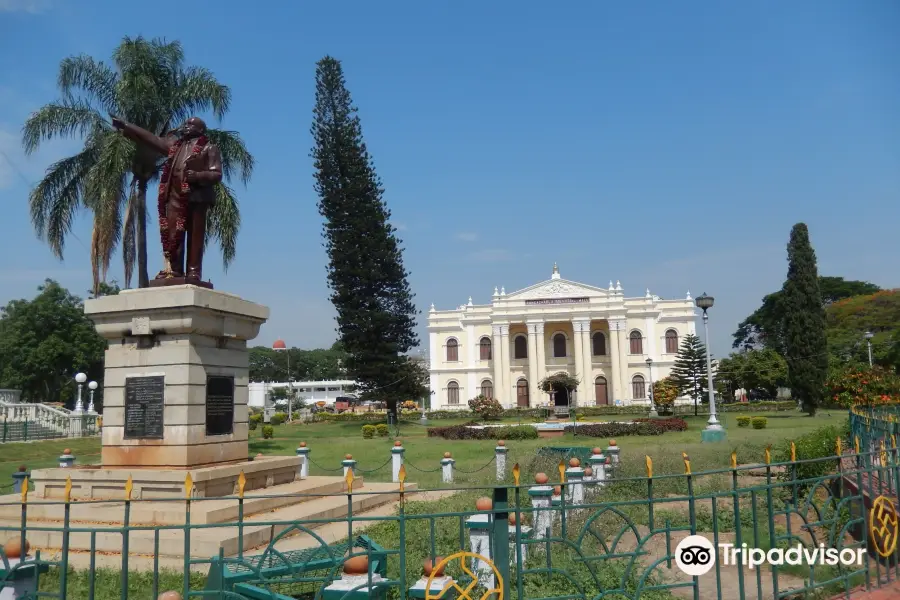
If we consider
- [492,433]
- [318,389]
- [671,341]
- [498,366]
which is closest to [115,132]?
[492,433]

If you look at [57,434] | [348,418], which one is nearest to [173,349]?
[57,434]

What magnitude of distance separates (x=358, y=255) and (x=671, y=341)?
2924 centimetres

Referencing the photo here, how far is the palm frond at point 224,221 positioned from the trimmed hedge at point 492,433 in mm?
11283

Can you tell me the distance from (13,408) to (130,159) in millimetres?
17592

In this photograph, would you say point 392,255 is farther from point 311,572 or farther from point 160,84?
point 311,572

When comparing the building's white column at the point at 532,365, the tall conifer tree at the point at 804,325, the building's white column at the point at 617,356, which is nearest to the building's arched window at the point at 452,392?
the building's white column at the point at 532,365

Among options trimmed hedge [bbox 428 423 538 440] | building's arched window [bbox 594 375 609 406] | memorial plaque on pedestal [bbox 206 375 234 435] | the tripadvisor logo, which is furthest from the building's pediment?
the tripadvisor logo

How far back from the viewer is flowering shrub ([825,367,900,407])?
621 inches

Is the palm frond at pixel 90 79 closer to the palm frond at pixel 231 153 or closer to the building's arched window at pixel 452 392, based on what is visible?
the palm frond at pixel 231 153

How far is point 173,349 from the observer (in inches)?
314

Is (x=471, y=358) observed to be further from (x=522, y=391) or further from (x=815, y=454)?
(x=815, y=454)

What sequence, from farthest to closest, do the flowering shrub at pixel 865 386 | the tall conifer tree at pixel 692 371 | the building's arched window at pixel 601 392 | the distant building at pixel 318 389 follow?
1. the distant building at pixel 318 389
2. the building's arched window at pixel 601 392
3. the tall conifer tree at pixel 692 371
4. the flowering shrub at pixel 865 386

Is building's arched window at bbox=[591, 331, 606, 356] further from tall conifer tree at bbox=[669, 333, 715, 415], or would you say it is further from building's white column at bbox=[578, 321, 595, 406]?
tall conifer tree at bbox=[669, 333, 715, 415]

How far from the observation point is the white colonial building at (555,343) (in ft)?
169
